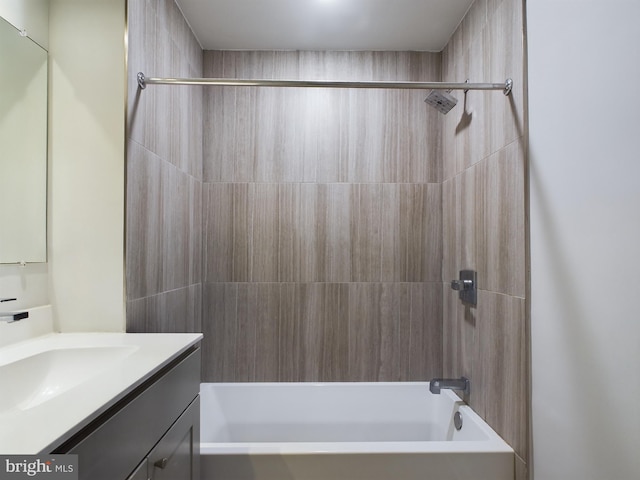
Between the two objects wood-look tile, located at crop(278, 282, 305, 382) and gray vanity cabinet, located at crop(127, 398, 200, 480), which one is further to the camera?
wood-look tile, located at crop(278, 282, 305, 382)

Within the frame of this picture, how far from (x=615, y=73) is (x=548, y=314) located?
768 mm

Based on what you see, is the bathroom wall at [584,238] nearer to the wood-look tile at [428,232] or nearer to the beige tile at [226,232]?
the wood-look tile at [428,232]

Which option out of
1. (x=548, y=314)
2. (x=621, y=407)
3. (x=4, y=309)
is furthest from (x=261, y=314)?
(x=621, y=407)

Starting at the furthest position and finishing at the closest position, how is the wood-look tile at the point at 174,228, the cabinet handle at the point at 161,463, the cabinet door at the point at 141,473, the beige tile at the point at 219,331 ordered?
the beige tile at the point at 219,331 < the wood-look tile at the point at 174,228 < the cabinet handle at the point at 161,463 < the cabinet door at the point at 141,473

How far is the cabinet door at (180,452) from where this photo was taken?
0.97 m

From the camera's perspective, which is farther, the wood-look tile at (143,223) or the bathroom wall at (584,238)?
the wood-look tile at (143,223)

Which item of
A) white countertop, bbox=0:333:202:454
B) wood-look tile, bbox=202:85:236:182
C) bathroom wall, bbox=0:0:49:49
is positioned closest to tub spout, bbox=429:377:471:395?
white countertop, bbox=0:333:202:454

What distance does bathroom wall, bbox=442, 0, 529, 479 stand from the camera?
1530 millimetres

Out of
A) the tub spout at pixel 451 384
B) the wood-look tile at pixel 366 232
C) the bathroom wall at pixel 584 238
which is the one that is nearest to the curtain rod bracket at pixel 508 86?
the bathroom wall at pixel 584 238

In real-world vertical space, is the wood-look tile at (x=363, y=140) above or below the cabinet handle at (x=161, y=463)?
above

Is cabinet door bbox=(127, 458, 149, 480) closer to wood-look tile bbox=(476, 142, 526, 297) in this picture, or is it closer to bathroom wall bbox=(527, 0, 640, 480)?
bathroom wall bbox=(527, 0, 640, 480)

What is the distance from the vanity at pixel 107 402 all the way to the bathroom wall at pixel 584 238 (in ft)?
3.91

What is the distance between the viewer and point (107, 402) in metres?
0.72

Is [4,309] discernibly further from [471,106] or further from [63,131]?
[471,106]
